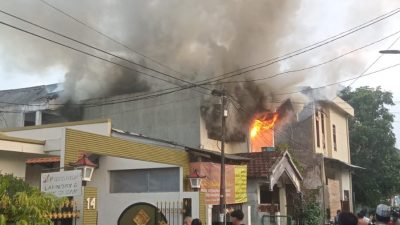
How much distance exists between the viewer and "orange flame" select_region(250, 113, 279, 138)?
2713 cm

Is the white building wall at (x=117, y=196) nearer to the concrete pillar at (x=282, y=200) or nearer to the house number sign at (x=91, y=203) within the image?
the house number sign at (x=91, y=203)

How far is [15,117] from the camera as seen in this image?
1026 inches

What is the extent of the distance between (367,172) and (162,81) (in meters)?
21.3

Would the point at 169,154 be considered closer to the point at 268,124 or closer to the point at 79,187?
the point at 79,187

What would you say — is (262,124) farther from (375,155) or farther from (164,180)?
→ (375,155)

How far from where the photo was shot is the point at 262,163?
70.4 ft

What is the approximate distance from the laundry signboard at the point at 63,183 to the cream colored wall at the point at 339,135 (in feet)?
83.5

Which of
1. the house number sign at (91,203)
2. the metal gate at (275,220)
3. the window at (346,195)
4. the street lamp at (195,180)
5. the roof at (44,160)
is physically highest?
the roof at (44,160)

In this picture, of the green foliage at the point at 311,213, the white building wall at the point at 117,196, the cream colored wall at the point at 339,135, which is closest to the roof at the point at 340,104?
the cream colored wall at the point at 339,135

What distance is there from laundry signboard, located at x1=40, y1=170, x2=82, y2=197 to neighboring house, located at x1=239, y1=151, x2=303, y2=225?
12.0 metres

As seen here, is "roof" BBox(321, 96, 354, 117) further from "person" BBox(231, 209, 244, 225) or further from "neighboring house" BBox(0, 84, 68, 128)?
"person" BBox(231, 209, 244, 225)

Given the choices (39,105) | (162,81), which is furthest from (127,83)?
(39,105)

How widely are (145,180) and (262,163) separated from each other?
656 centimetres

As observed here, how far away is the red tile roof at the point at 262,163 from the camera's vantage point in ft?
69.0
